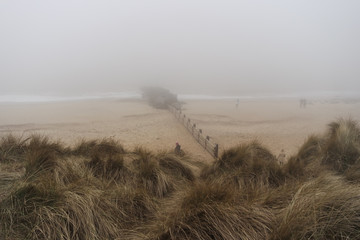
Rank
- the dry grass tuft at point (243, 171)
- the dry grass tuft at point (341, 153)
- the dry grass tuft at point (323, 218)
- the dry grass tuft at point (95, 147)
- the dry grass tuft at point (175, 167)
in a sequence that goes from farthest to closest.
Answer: the dry grass tuft at point (95, 147) < the dry grass tuft at point (341, 153) < the dry grass tuft at point (175, 167) < the dry grass tuft at point (243, 171) < the dry grass tuft at point (323, 218)

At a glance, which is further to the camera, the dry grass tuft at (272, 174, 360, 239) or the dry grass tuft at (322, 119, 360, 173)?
the dry grass tuft at (322, 119, 360, 173)

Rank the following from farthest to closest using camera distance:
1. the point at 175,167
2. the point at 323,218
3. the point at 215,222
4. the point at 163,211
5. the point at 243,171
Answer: the point at 175,167 < the point at 243,171 < the point at 163,211 < the point at 215,222 < the point at 323,218

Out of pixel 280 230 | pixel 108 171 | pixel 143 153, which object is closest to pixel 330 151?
pixel 280 230

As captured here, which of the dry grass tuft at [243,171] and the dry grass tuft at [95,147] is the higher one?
the dry grass tuft at [95,147]

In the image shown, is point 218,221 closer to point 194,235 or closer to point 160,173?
point 194,235

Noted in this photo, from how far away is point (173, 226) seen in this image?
2357mm

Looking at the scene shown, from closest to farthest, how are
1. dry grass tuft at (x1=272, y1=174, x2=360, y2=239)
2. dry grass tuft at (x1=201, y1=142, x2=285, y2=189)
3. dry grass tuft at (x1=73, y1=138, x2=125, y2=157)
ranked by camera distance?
dry grass tuft at (x1=272, y1=174, x2=360, y2=239) < dry grass tuft at (x1=201, y1=142, x2=285, y2=189) < dry grass tuft at (x1=73, y1=138, x2=125, y2=157)

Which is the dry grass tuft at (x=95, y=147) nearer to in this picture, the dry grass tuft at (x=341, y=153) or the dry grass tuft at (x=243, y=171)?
the dry grass tuft at (x=243, y=171)

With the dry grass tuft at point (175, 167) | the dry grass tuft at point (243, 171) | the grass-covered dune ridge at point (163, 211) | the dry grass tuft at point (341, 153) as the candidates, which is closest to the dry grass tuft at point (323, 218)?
the grass-covered dune ridge at point (163, 211)

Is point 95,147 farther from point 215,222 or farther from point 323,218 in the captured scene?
point 323,218

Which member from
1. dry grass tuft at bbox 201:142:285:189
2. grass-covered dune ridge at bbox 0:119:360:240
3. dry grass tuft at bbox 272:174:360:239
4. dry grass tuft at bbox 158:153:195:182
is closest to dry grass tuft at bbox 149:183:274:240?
grass-covered dune ridge at bbox 0:119:360:240

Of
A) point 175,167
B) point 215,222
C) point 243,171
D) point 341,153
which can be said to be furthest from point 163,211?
point 341,153

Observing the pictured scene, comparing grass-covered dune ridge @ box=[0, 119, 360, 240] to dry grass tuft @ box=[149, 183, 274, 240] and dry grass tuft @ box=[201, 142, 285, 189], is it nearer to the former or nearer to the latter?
dry grass tuft @ box=[149, 183, 274, 240]

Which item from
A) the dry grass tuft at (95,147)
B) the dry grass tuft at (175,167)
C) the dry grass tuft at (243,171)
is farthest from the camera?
the dry grass tuft at (95,147)
